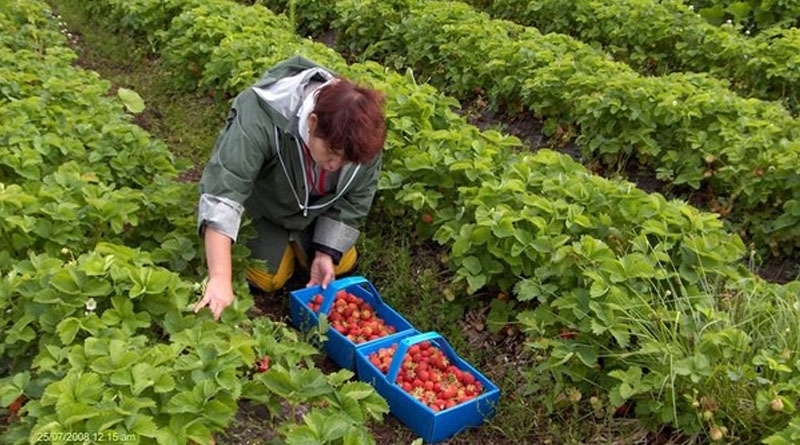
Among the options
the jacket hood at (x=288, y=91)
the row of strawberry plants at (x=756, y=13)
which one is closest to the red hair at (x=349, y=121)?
the jacket hood at (x=288, y=91)

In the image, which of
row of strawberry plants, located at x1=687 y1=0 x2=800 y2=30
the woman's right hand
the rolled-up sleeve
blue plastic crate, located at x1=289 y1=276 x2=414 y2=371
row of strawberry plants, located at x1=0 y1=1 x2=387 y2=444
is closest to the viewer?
row of strawberry plants, located at x1=0 y1=1 x2=387 y2=444

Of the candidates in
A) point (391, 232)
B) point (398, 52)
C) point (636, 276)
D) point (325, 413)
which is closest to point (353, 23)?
point (398, 52)

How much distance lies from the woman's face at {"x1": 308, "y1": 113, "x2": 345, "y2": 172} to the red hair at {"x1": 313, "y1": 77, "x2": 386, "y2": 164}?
24 mm

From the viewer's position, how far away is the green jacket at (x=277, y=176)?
3279 mm

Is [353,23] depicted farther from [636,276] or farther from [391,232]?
[636,276]

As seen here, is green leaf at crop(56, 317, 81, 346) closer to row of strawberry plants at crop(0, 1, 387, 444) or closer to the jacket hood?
row of strawberry plants at crop(0, 1, 387, 444)

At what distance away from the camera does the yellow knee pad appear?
3.98 metres

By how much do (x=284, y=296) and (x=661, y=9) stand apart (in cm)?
449

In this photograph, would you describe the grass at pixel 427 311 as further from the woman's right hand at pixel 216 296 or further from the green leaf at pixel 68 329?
the green leaf at pixel 68 329

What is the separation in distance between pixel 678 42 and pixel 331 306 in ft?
14.5

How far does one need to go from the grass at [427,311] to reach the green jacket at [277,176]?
0.40 meters

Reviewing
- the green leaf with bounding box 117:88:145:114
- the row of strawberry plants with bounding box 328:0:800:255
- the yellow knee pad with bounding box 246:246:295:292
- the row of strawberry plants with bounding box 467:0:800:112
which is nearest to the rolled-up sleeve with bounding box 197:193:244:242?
the yellow knee pad with bounding box 246:246:295:292

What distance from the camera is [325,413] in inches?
98.6

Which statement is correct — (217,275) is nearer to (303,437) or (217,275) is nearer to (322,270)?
(322,270)
